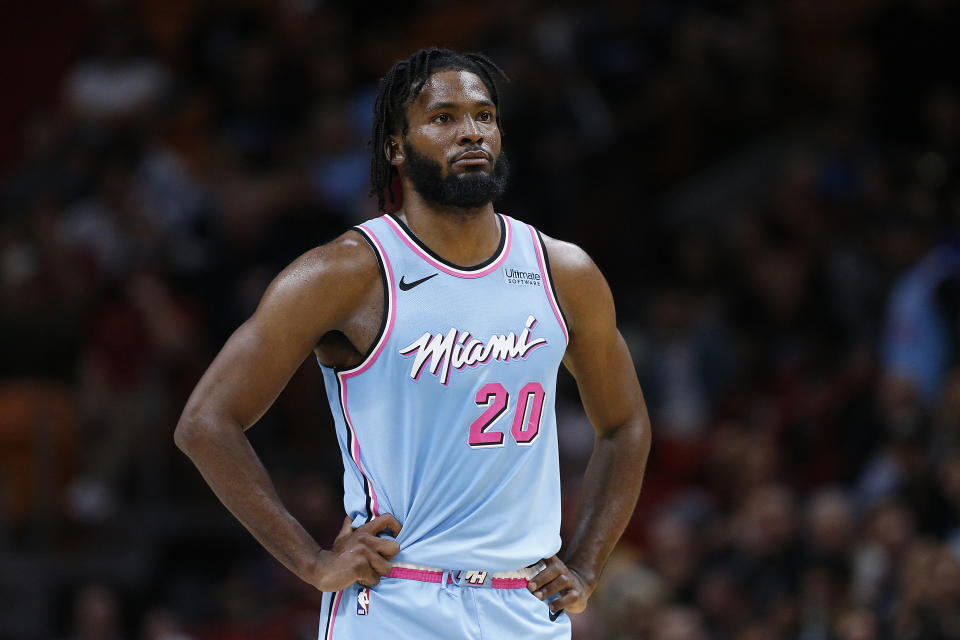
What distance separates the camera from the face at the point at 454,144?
13.8ft

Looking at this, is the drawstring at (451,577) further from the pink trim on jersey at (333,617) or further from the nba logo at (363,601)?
the pink trim on jersey at (333,617)

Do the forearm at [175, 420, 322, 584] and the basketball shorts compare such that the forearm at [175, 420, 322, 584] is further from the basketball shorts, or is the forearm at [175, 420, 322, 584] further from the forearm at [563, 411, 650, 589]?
the forearm at [563, 411, 650, 589]

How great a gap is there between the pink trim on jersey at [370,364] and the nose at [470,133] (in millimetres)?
384

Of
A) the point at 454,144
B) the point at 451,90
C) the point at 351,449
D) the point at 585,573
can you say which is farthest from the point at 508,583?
the point at 451,90

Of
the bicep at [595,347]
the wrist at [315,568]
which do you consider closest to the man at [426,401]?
the wrist at [315,568]

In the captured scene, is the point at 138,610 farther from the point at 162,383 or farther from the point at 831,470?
the point at 831,470

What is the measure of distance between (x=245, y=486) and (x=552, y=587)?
939mm

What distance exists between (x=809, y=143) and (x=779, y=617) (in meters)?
5.65

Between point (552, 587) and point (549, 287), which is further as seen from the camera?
point (549, 287)

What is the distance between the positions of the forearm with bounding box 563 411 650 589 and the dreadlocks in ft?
3.46

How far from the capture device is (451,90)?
167 inches

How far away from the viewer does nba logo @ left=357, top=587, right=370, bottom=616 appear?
408 centimetres

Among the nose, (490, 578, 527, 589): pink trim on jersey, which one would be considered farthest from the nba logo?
the nose

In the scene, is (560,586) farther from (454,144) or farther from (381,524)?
(454,144)
